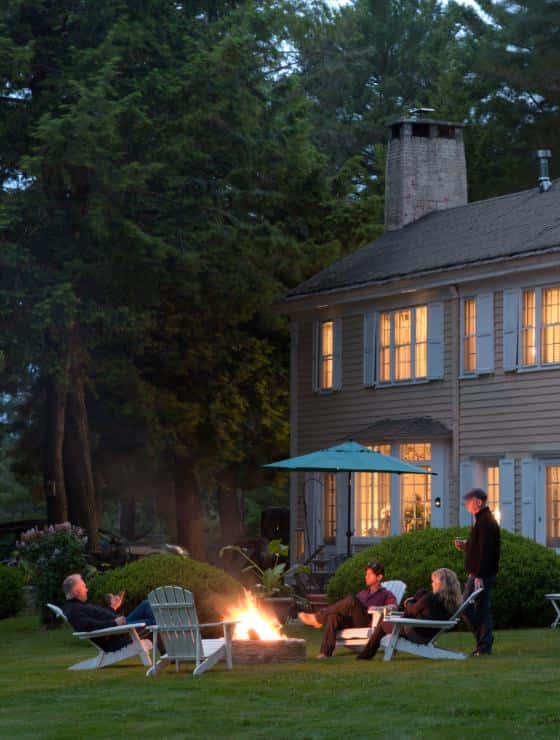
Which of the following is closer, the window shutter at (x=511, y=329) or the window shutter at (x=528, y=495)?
the window shutter at (x=528, y=495)

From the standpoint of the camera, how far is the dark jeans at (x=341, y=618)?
56.2ft

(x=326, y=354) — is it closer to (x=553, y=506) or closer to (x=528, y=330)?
(x=528, y=330)

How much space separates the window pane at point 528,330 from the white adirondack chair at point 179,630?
1393 centimetres

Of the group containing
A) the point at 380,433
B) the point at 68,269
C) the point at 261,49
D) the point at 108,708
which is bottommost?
the point at 108,708

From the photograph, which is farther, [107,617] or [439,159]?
[439,159]

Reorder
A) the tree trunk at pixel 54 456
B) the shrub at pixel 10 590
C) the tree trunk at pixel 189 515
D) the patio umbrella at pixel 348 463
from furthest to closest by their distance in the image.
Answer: the tree trunk at pixel 189 515 < the tree trunk at pixel 54 456 < the shrub at pixel 10 590 < the patio umbrella at pixel 348 463

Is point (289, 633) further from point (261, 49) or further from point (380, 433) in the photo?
point (261, 49)

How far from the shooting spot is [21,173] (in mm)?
31891

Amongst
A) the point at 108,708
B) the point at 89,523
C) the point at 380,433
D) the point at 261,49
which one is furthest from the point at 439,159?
the point at 108,708

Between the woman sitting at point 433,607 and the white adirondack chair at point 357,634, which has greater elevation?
the woman sitting at point 433,607

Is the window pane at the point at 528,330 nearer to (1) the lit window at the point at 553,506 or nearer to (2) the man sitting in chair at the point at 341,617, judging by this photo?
(1) the lit window at the point at 553,506

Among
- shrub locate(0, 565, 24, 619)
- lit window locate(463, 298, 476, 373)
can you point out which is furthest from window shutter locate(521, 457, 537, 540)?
shrub locate(0, 565, 24, 619)

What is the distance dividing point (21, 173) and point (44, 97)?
161 cm

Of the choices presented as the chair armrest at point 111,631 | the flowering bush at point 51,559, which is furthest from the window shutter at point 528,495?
the chair armrest at point 111,631
